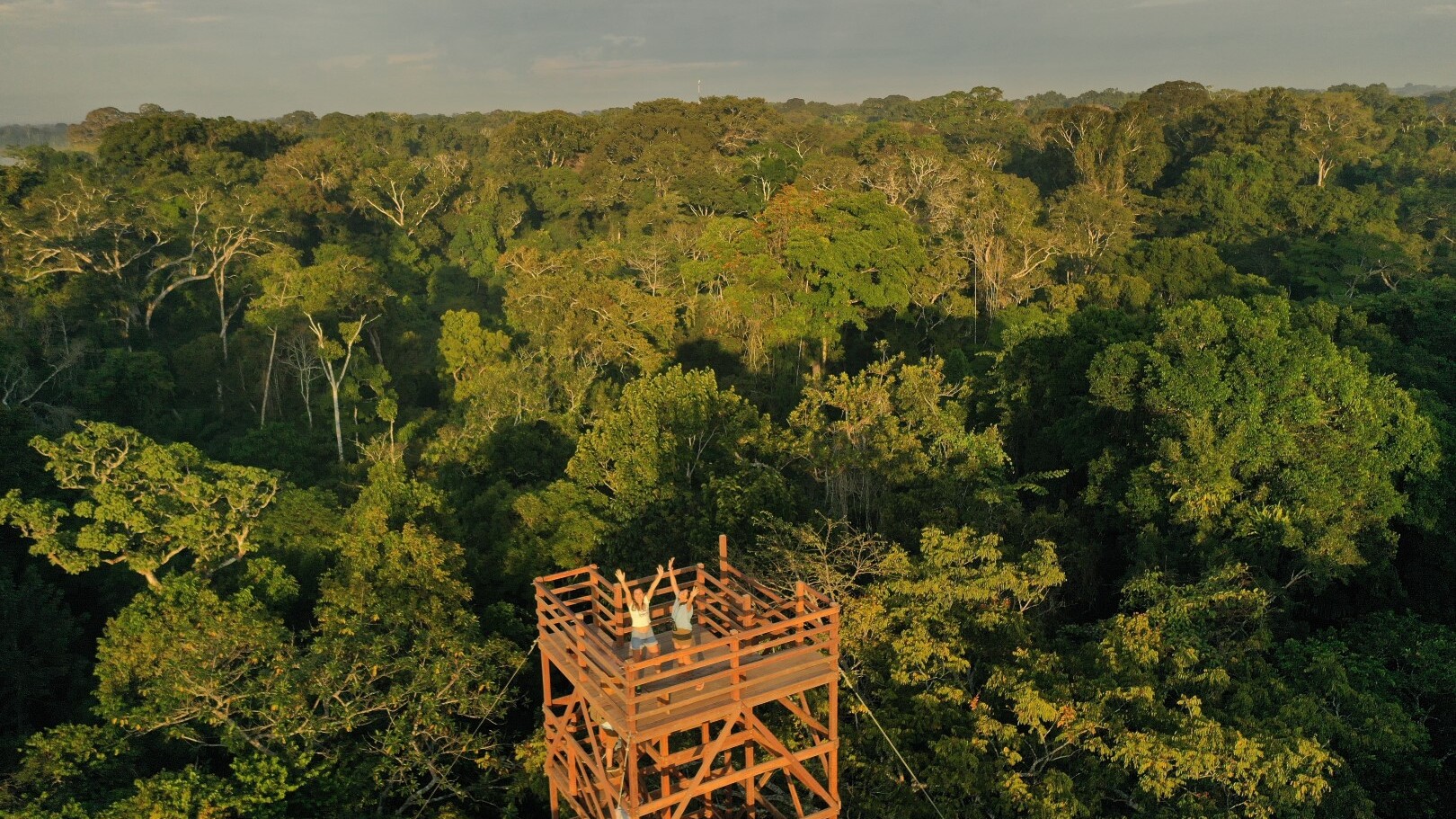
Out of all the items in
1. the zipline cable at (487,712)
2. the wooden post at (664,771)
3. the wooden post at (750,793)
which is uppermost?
the wooden post at (664,771)

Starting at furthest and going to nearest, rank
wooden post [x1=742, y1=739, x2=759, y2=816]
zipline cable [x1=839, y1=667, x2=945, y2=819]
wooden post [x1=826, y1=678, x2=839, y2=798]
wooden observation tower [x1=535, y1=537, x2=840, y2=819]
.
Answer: zipline cable [x1=839, y1=667, x2=945, y2=819]
wooden post [x1=742, y1=739, x2=759, y2=816]
wooden post [x1=826, y1=678, x2=839, y2=798]
wooden observation tower [x1=535, y1=537, x2=840, y2=819]

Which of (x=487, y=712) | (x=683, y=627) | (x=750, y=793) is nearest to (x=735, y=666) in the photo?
(x=683, y=627)

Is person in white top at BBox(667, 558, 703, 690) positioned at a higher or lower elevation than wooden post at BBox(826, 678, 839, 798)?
higher

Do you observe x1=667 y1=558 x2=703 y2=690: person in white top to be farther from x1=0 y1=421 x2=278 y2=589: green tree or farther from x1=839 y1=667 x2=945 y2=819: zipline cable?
x1=0 y1=421 x2=278 y2=589: green tree

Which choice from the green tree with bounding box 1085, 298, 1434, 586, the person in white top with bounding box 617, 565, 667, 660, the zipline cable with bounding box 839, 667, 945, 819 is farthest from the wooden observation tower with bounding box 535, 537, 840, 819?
the green tree with bounding box 1085, 298, 1434, 586

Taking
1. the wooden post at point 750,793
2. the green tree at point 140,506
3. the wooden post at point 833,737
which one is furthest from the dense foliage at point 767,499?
the wooden post at point 833,737

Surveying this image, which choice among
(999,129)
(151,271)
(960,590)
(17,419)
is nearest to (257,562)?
(17,419)

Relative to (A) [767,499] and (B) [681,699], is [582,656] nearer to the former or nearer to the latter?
(B) [681,699]

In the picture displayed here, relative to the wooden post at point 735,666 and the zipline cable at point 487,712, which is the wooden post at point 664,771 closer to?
the wooden post at point 735,666
